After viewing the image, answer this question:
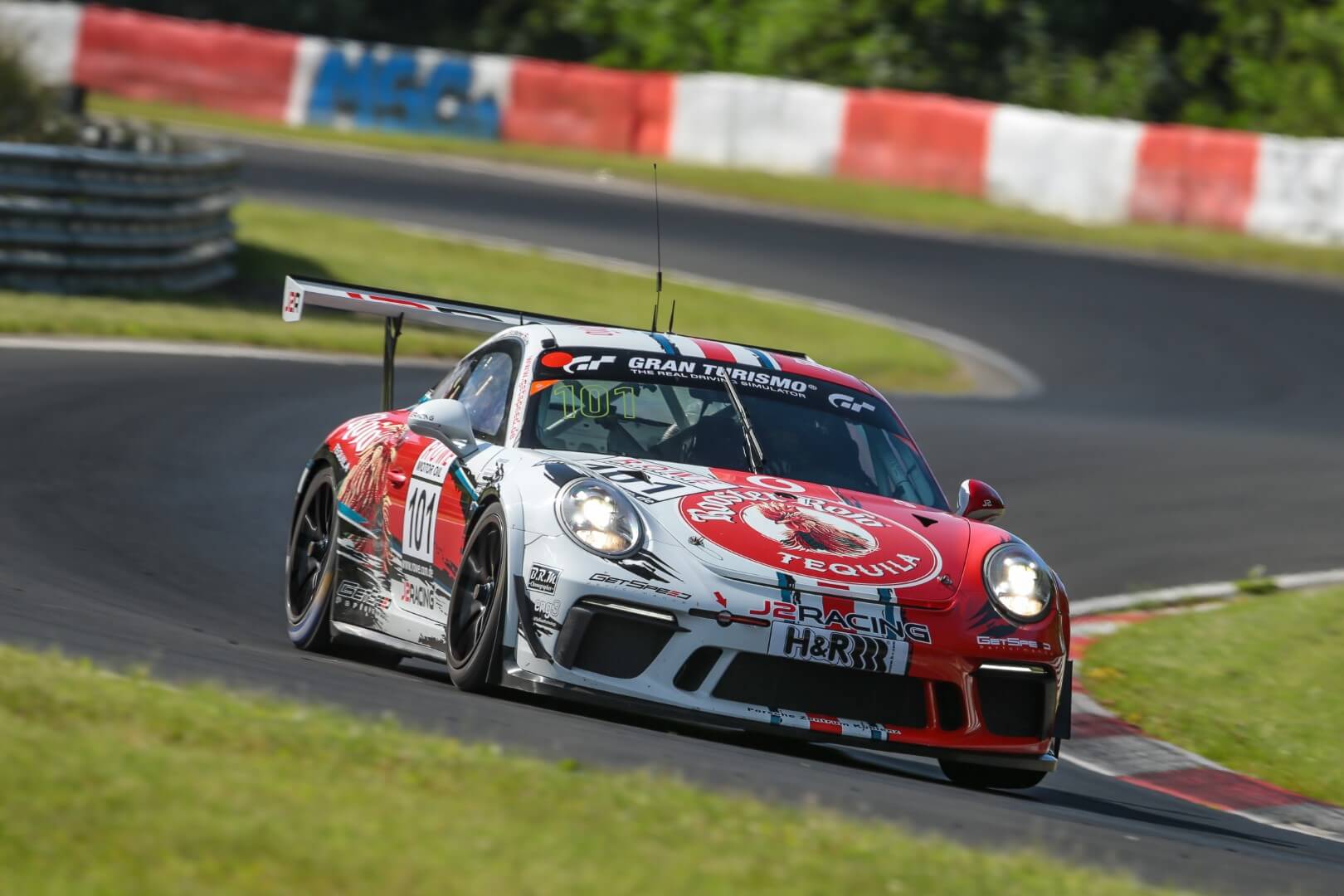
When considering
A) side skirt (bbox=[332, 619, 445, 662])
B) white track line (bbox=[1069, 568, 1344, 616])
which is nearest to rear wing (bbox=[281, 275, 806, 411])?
side skirt (bbox=[332, 619, 445, 662])

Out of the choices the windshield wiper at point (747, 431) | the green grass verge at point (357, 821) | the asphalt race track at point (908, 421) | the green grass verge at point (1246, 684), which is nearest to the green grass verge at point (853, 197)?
the asphalt race track at point (908, 421)

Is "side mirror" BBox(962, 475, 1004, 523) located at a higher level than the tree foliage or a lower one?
lower

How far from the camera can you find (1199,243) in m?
28.7

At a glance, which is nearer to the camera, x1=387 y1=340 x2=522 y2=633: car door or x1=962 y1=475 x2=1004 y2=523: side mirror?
x1=387 y1=340 x2=522 y2=633: car door

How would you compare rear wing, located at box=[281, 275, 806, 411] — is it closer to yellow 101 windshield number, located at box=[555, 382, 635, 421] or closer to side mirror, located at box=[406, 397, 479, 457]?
yellow 101 windshield number, located at box=[555, 382, 635, 421]

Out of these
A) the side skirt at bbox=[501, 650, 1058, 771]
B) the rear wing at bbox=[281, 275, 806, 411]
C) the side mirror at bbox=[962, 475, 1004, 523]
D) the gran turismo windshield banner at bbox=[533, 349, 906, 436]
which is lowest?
the side skirt at bbox=[501, 650, 1058, 771]

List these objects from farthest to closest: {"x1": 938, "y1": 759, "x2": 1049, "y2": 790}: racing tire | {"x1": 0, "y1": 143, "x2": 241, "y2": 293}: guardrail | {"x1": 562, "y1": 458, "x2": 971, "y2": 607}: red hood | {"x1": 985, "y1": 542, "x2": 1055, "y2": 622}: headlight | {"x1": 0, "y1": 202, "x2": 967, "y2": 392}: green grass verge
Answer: {"x1": 0, "y1": 143, "x2": 241, "y2": 293}: guardrail, {"x1": 0, "y1": 202, "x2": 967, "y2": 392}: green grass verge, {"x1": 938, "y1": 759, "x2": 1049, "y2": 790}: racing tire, {"x1": 985, "y1": 542, "x2": 1055, "y2": 622}: headlight, {"x1": 562, "y1": 458, "x2": 971, "y2": 607}: red hood

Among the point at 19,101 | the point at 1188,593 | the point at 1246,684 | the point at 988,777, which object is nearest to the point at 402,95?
the point at 19,101

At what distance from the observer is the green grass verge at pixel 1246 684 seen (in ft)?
28.4

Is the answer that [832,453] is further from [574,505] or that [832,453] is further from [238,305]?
[238,305]

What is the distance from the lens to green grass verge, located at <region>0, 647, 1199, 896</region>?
385 centimetres

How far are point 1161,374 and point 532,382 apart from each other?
14463mm

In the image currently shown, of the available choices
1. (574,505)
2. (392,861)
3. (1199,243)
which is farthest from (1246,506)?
(1199,243)

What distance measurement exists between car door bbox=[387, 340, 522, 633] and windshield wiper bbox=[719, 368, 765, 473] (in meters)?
0.76
